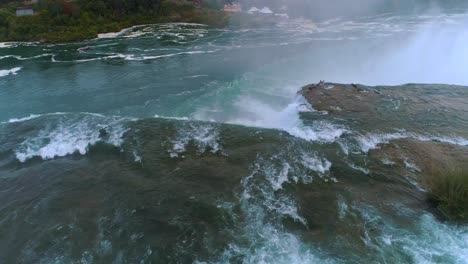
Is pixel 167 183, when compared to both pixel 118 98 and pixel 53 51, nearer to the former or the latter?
pixel 118 98

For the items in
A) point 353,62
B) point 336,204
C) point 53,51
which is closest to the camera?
point 336,204

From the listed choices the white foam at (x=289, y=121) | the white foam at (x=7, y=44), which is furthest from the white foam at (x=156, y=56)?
the white foam at (x=7, y=44)

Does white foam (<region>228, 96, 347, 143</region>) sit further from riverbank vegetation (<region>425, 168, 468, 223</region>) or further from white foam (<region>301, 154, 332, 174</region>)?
riverbank vegetation (<region>425, 168, 468, 223</region>)

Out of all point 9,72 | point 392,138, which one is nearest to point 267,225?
point 392,138

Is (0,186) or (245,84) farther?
(245,84)

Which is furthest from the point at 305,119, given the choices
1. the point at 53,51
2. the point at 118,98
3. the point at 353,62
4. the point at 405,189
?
the point at 53,51

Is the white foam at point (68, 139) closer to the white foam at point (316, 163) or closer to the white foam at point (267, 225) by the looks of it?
the white foam at point (267, 225)
